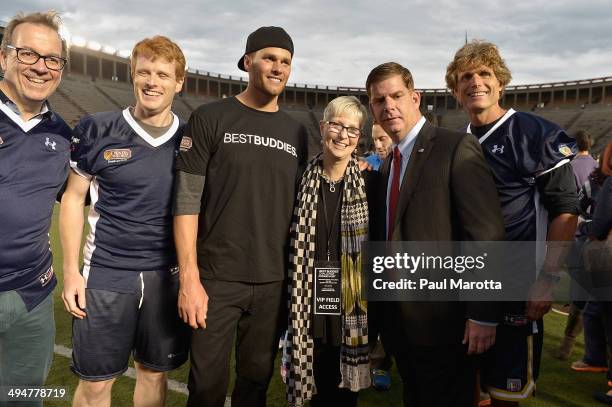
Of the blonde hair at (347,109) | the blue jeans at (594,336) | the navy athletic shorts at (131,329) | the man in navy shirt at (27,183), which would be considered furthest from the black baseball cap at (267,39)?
the blue jeans at (594,336)

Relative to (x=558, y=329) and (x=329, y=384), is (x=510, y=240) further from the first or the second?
(x=558, y=329)

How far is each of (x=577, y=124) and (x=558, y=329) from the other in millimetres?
41124

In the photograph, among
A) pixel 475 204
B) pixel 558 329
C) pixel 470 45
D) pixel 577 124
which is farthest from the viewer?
pixel 577 124

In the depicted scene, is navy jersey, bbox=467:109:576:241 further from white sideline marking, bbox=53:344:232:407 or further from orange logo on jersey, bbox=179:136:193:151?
white sideline marking, bbox=53:344:232:407

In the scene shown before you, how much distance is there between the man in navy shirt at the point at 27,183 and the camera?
7.38 feet

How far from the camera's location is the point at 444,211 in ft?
7.20

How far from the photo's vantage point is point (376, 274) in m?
2.40

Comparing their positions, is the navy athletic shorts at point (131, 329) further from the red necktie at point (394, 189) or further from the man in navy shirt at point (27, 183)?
the red necktie at point (394, 189)

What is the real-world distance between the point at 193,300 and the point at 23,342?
96 centimetres

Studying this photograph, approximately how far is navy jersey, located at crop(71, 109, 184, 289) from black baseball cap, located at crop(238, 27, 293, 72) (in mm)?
794

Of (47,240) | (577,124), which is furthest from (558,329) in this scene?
(577,124)

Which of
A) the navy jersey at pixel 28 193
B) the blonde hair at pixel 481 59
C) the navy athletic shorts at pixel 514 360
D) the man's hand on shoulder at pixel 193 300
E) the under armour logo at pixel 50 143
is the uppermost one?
the blonde hair at pixel 481 59

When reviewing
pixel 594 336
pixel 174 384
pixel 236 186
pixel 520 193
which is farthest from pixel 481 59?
pixel 174 384

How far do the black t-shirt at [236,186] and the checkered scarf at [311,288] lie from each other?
167 millimetres
